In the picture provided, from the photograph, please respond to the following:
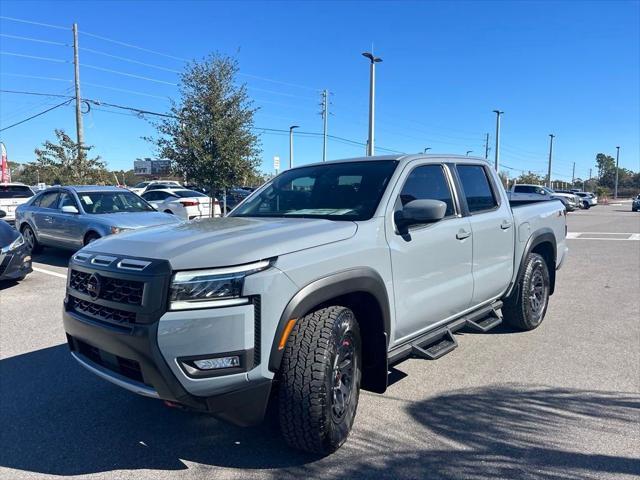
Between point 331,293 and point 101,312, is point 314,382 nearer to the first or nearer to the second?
point 331,293

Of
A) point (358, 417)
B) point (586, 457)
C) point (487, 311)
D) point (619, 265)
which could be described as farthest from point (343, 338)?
point (619, 265)

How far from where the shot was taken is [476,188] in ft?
16.1

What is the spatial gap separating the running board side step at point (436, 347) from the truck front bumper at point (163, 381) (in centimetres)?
143

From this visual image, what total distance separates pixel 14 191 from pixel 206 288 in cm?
Answer: 1697

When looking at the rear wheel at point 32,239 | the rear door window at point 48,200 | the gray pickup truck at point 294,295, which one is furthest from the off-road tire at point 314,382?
the rear wheel at point 32,239

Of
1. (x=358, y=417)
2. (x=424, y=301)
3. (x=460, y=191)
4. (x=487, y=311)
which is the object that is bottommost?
(x=358, y=417)

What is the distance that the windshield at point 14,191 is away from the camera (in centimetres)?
1631

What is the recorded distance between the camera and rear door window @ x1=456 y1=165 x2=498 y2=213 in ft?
15.4

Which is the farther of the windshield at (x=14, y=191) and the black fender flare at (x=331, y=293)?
the windshield at (x=14, y=191)

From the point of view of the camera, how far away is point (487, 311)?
4.95 m

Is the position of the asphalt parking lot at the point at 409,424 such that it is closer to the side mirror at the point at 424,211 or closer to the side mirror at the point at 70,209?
the side mirror at the point at 424,211

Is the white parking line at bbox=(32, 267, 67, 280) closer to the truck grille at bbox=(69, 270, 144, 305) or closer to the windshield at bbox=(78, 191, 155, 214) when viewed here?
the windshield at bbox=(78, 191, 155, 214)

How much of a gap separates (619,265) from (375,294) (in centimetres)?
939

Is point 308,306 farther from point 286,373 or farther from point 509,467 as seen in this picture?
point 509,467
